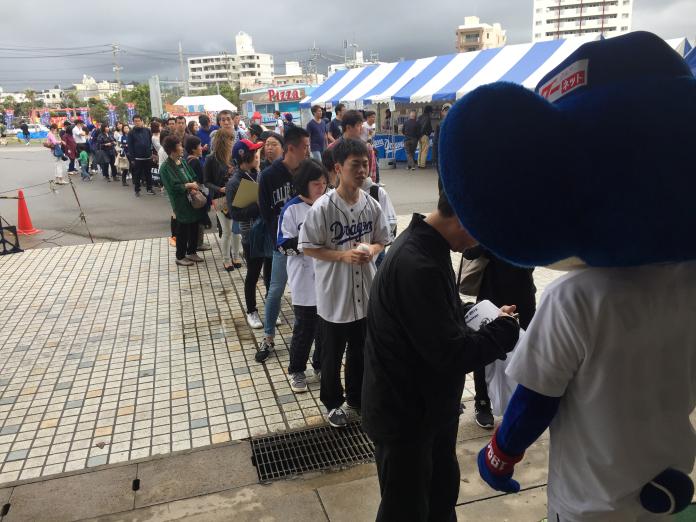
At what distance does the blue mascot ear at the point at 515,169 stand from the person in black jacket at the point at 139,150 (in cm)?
1315

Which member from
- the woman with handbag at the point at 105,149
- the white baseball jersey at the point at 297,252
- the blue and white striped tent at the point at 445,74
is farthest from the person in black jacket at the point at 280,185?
the woman with handbag at the point at 105,149

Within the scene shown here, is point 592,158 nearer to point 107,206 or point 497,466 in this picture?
point 497,466

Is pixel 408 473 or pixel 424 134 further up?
pixel 424 134

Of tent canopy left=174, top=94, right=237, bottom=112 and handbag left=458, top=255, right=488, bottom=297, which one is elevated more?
tent canopy left=174, top=94, right=237, bottom=112

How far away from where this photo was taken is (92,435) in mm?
3713

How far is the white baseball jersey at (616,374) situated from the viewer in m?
1.36

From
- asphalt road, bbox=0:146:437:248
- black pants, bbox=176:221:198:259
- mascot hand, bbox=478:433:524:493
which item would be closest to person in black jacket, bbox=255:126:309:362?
mascot hand, bbox=478:433:524:493

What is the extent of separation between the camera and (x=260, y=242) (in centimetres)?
498

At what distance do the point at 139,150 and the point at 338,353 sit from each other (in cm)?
1146

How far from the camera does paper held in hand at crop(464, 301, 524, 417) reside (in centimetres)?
213

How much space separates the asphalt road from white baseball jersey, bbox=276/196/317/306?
643 centimetres

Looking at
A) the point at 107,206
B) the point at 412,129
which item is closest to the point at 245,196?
the point at 107,206

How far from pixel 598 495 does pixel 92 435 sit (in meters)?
3.35

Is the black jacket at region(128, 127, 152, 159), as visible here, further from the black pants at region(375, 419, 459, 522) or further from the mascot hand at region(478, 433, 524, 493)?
the mascot hand at region(478, 433, 524, 493)
